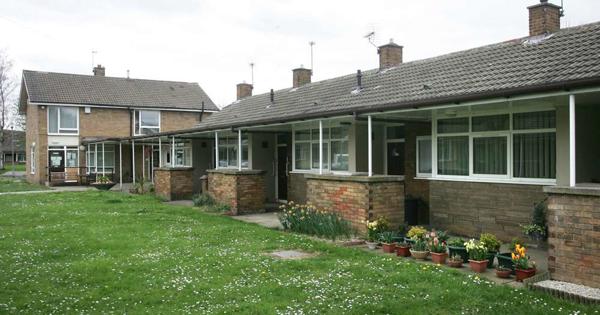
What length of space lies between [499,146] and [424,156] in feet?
8.07

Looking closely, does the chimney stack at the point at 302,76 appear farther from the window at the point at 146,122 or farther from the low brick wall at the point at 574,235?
the window at the point at 146,122

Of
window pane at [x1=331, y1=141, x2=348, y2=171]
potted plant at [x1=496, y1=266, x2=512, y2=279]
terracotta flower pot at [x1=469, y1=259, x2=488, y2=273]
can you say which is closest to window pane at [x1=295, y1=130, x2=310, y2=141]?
window pane at [x1=331, y1=141, x2=348, y2=171]

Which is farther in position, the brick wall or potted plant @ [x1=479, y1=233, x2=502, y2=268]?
the brick wall

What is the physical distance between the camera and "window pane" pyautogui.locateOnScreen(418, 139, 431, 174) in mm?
12312

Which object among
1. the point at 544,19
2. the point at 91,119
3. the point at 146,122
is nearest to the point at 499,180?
the point at 544,19

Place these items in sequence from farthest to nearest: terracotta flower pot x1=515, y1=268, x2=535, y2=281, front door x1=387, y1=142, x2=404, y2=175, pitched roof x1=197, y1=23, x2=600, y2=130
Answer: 1. front door x1=387, y1=142, x2=404, y2=175
2. pitched roof x1=197, y1=23, x2=600, y2=130
3. terracotta flower pot x1=515, y1=268, x2=535, y2=281

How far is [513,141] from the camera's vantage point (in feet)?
32.6

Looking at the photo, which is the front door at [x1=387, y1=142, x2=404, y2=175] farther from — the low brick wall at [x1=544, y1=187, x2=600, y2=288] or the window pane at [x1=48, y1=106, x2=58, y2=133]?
the window pane at [x1=48, y1=106, x2=58, y2=133]

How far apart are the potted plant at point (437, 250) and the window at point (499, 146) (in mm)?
→ 2712

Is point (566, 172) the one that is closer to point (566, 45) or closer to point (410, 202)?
point (566, 45)

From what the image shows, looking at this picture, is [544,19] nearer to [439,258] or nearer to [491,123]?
[491,123]

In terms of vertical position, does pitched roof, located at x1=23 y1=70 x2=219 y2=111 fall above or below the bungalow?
above

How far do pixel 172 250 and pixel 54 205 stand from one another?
9.82 metres

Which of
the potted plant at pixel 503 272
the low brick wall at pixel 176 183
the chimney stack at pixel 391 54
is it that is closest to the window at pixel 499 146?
the potted plant at pixel 503 272
